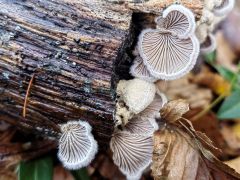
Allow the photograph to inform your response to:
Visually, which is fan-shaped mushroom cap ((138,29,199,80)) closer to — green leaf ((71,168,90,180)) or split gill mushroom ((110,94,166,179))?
split gill mushroom ((110,94,166,179))

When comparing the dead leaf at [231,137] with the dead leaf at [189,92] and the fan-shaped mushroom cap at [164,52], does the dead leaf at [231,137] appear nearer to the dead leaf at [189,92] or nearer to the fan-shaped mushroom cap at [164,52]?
the dead leaf at [189,92]

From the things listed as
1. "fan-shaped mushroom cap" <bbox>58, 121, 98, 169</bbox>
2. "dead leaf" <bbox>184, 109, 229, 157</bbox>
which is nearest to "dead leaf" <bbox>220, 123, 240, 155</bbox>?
"dead leaf" <bbox>184, 109, 229, 157</bbox>

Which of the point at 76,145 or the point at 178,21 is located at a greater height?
the point at 178,21

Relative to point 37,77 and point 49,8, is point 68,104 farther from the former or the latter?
point 49,8

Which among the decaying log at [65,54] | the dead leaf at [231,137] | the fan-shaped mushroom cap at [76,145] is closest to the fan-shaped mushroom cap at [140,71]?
the decaying log at [65,54]

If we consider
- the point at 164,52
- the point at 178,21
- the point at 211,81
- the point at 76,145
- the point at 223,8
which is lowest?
the point at 76,145

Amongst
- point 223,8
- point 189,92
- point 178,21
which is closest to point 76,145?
point 178,21

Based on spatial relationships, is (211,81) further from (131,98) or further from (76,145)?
(76,145)
